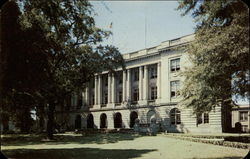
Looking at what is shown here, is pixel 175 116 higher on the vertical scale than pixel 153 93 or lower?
lower

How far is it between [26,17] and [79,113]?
129 ft

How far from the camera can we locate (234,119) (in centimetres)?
6028

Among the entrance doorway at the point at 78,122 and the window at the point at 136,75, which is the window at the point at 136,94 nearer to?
the window at the point at 136,75

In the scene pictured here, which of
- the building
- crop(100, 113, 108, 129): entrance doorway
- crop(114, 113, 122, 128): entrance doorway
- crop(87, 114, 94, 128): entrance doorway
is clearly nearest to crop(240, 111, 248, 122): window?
the building

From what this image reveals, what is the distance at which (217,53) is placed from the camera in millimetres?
16125

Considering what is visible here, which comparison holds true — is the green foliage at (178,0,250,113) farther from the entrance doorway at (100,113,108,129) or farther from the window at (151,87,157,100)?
the entrance doorway at (100,113,108,129)

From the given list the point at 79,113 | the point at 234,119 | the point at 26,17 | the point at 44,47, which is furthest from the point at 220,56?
the point at 234,119

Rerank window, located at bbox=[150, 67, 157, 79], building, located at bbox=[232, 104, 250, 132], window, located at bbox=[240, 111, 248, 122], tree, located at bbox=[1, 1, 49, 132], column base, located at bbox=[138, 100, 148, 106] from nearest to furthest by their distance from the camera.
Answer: tree, located at bbox=[1, 1, 49, 132] < column base, located at bbox=[138, 100, 148, 106] < window, located at bbox=[150, 67, 157, 79] < building, located at bbox=[232, 104, 250, 132] < window, located at bbox=[240, 111, 248, 122]

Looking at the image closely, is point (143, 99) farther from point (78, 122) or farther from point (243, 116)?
point (243, 116)

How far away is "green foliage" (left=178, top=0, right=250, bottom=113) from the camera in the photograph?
50.6 ft

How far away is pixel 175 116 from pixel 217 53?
24.4 metres

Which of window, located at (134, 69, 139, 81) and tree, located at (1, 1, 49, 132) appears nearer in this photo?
tree, located at (1, 1, 49, 132)

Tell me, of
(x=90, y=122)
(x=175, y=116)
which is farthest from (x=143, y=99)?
(x=90, y=122)

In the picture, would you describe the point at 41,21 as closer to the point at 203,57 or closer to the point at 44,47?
the point at 44,47
